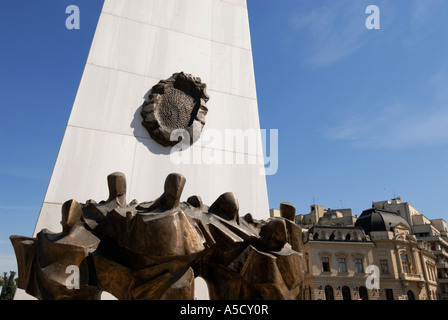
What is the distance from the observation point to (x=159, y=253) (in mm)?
2129

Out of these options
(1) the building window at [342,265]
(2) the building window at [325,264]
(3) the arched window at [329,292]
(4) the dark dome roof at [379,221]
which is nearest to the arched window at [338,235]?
(1) the building window at [342,265]

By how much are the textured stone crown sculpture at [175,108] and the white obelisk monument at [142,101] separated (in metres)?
0.15

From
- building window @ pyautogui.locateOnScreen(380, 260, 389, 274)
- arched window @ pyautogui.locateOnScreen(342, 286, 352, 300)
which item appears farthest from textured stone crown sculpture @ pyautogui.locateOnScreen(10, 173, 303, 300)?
building window @ pyautogui.locateOnScreen(380, 260, 389, 274)

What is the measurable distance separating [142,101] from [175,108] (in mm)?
487

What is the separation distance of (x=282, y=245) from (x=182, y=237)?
2.83ft

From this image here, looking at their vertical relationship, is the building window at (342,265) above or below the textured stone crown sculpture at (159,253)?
above

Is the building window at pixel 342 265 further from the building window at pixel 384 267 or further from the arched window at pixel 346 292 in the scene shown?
the building window at pixel 384 267

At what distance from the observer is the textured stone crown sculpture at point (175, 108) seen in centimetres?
443

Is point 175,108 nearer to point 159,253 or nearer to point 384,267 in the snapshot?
point 159,253

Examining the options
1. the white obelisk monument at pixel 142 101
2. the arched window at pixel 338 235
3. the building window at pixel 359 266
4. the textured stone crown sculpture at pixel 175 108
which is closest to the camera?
the white obelisk monument at pixel 142 101

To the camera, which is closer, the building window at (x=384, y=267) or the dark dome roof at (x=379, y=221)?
the building window at (x=384, y=267)

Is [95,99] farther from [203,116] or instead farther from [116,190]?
[116,190]

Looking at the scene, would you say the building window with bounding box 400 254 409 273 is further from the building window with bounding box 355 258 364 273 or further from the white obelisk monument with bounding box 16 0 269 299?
the white obelisk monument with bounding box 16 0 269 299

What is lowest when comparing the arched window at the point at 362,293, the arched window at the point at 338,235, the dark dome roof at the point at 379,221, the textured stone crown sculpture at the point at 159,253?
the textured stone crown sculpture at the point at 159,253
